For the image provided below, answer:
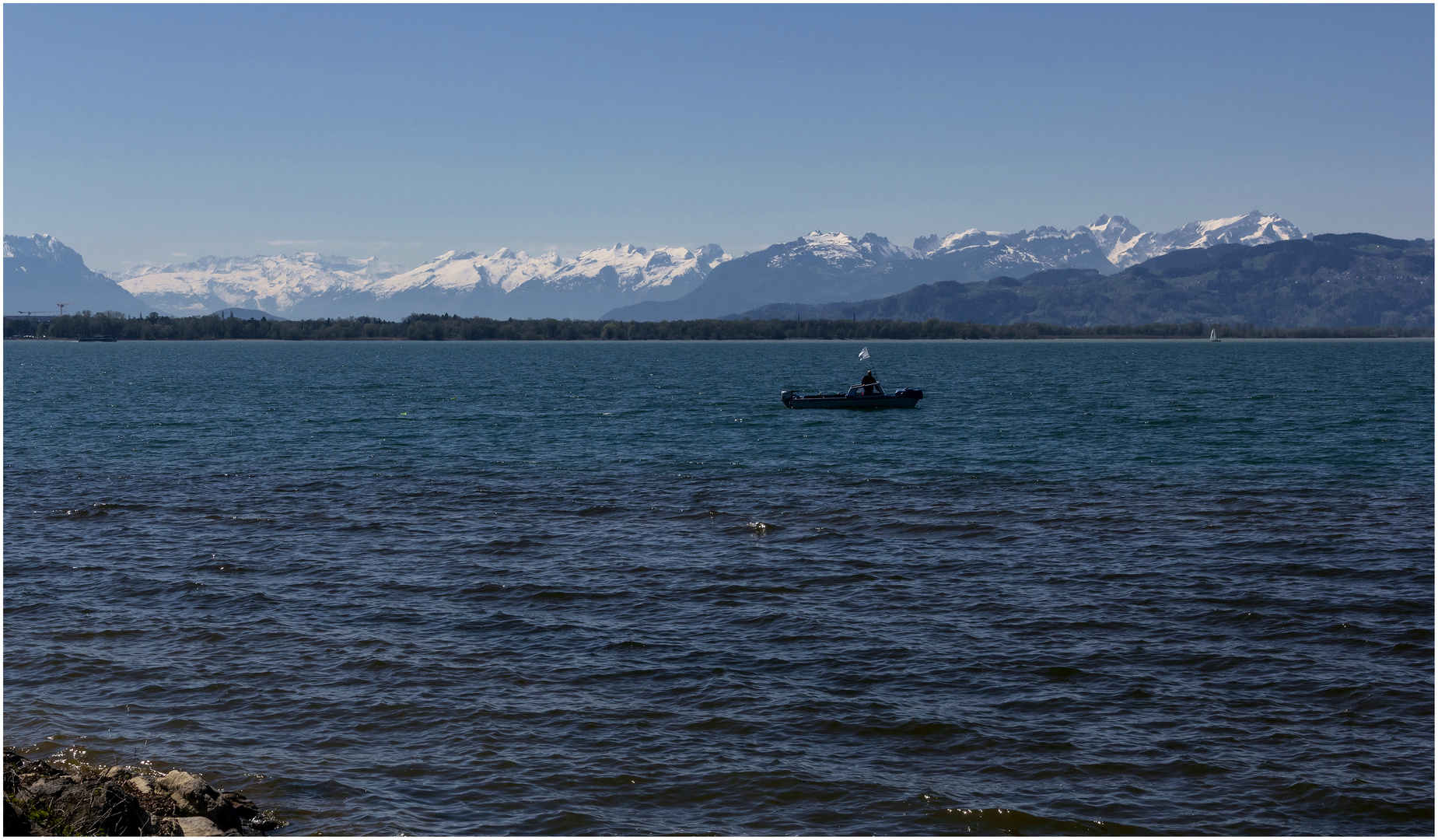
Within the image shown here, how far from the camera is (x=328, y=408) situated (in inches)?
2936

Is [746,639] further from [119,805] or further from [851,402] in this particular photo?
[851,402]

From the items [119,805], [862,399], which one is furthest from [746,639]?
[862,399]

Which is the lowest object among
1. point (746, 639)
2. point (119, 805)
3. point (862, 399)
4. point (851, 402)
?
point (746, 639)

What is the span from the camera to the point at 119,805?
1095 centimetres

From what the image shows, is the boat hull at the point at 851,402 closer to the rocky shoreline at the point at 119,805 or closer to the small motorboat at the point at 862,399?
the small motorboat at the point at 862,399

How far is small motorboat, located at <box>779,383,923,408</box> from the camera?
73.1 m

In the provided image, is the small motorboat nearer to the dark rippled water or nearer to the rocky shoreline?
the dark rippled water

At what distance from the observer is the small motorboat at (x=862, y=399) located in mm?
73125

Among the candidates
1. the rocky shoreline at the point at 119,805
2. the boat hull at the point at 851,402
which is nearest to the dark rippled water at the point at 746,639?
the rocky shoreline at the point at 119,805

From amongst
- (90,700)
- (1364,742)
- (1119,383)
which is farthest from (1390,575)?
(1119,383)

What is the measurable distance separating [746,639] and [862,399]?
54.6 meters

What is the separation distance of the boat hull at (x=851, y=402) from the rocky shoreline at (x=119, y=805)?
204 feet

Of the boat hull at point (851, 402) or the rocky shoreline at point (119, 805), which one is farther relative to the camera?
the boat hull at point (851, 402)

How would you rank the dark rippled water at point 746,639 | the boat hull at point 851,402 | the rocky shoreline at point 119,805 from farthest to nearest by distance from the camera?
1. the boat hull at point 851,402
2. the dark rippled water at point 746,639
3. the rocky shoreline at point 119,805
